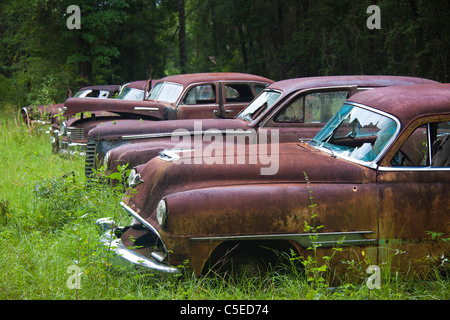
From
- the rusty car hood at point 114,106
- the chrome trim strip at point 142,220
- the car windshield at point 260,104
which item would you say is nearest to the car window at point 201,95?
the rusty car hood at point 114,106

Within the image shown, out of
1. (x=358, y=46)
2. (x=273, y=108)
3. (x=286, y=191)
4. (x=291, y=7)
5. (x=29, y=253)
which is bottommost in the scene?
(x=29, y=253)

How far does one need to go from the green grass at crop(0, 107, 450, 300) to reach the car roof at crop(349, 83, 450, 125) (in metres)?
1.26

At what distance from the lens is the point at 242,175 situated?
4.04 metres

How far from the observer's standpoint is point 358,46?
63.0ft

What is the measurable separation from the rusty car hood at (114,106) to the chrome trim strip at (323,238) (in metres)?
5.77

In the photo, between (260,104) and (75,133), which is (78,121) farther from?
(260,104)

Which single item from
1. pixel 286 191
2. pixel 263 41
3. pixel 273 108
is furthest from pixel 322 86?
pixel 263 41

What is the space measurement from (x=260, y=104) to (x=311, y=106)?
0.76 m

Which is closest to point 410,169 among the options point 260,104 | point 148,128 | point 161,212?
point 161,212

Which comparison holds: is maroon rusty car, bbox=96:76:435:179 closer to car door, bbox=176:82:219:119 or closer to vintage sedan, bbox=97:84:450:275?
vintage sedan, bbox=97:84:450:275

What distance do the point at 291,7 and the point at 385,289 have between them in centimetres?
2087

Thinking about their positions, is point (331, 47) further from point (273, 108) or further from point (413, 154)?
point (413, 154)

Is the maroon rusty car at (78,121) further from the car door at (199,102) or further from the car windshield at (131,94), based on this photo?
the car windshield at (131,94)

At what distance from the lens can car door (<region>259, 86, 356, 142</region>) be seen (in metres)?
6.53
